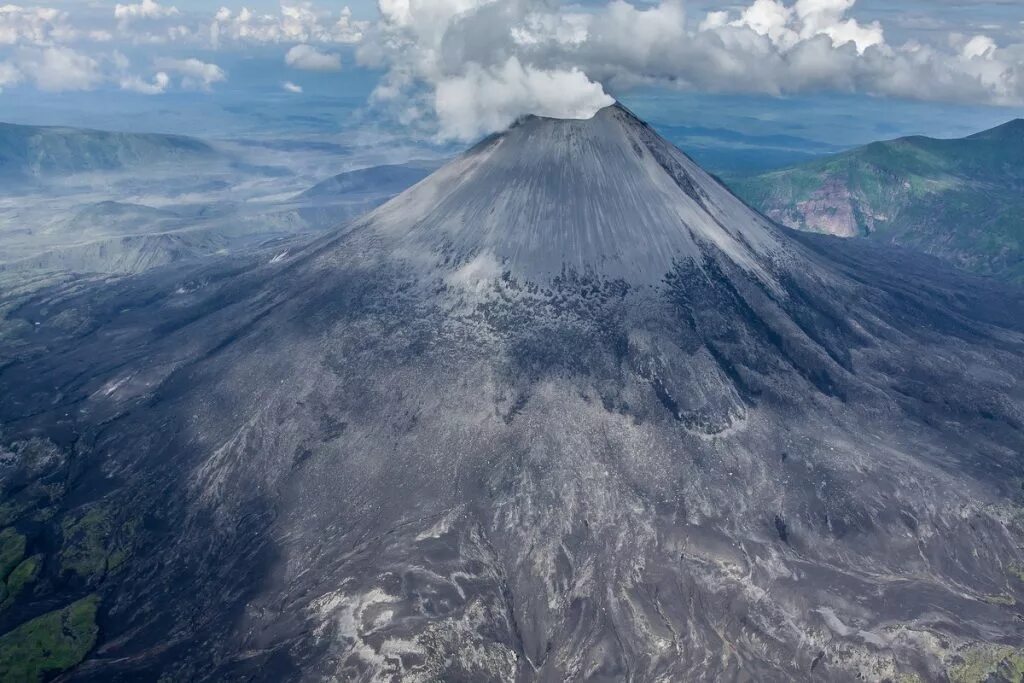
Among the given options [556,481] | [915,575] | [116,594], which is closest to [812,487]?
[915,575]

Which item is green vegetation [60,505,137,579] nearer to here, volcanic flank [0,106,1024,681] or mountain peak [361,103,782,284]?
volcanic flank [0,106,1024,681]

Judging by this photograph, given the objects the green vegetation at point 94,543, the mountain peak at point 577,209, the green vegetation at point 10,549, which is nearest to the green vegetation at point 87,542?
the green vegetation at point 94,543

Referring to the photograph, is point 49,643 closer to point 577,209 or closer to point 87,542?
point 87,542

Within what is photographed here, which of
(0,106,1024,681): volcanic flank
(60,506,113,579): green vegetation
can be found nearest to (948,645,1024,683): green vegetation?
(0,106,1024,681): volcanic flank

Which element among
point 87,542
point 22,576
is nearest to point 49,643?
point 22,576

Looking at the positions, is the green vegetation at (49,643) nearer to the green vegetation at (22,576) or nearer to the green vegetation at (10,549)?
the green vegetation at (22,576)

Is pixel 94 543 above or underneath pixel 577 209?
underneath
